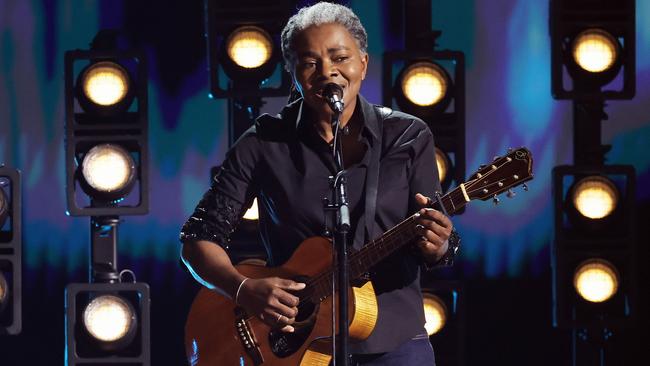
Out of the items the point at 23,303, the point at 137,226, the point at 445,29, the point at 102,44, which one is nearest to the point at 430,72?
the point at 445,29

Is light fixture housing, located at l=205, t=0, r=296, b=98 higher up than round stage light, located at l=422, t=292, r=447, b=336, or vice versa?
light fixture housing, located at l=205, t=0, r=296, b=98

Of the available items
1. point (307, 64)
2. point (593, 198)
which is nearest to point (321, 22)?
point (307, 64)

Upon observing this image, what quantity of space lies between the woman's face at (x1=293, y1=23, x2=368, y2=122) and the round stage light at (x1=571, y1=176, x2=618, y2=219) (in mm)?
2099

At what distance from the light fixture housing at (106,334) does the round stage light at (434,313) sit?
1213 mm

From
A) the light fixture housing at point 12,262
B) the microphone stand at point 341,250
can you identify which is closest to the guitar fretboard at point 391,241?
the microphone stand at point 341,250

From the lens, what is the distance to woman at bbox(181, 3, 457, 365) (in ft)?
9.09

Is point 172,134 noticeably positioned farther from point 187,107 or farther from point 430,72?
point 430,72

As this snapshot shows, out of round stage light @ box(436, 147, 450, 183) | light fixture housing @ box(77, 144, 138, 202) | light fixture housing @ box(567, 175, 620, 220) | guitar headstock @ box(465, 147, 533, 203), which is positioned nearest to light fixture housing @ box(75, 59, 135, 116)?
light fixture housing @ box(77, 144, 138, 202)

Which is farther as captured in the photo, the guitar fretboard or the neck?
the neck

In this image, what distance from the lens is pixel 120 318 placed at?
15.3 ft

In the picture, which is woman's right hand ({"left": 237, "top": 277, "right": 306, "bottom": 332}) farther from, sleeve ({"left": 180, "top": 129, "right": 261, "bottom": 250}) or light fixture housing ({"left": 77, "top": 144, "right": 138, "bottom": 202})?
light fixture housing ({"left": 77, "top": 144, "right": 138, "bottom": 202})

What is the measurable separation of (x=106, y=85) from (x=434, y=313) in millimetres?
1752

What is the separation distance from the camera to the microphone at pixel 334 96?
2598 millimetres

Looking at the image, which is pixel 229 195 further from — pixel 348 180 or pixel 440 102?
pixel 440 102
